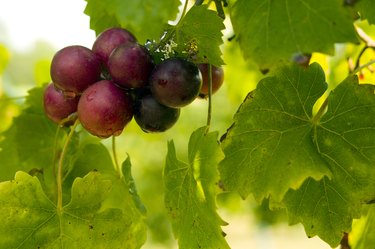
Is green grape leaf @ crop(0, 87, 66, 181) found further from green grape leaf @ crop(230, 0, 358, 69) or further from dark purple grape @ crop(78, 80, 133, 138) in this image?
green grape leaf @ crop(230, 0, 358, 69)

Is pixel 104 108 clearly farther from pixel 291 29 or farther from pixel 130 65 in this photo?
pixel 291 29

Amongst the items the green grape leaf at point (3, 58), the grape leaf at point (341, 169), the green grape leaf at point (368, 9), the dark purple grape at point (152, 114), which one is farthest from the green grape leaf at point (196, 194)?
the green grape leaf at point (3, 58)

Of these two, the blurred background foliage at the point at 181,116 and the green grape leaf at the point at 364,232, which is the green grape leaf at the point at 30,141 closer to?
the blurred background foliage at the point at 181,116

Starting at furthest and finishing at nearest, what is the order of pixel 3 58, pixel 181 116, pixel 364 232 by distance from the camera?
pixel 181 116 → pixel 3 58 → pixel 364 232

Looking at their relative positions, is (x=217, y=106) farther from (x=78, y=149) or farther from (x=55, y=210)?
(x=55, y=210)

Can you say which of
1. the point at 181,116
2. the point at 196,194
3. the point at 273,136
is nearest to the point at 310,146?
the point at 273,136

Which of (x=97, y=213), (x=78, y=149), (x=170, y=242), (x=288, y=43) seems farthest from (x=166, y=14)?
(x=170, y=242)
